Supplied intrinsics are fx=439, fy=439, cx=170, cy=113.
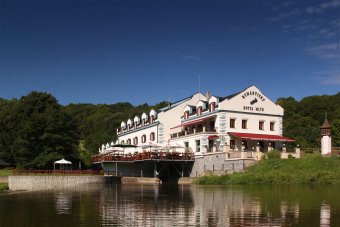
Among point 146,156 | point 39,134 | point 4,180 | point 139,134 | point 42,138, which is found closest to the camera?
point 4,180

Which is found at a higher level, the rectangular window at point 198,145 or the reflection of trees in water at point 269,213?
the rectangular window at point 198,145

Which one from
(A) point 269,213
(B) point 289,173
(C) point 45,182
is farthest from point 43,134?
(A) point 269,213

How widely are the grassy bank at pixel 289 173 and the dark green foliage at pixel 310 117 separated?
33.6 metres

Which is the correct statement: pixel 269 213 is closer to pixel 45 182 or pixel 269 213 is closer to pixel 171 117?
pixel 45 182

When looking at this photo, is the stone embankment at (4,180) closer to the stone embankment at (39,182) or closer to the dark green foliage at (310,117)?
the stone embankment at (39,182)

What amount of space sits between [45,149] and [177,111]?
56.9 feet

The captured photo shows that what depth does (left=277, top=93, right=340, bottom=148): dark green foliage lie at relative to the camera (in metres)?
74.4

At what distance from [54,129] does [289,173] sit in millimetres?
30257

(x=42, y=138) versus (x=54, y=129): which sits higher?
(x=54, y=129)

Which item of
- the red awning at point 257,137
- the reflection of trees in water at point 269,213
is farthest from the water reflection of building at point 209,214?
the red awning at point 257,137

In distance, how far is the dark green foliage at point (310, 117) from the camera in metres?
74.4

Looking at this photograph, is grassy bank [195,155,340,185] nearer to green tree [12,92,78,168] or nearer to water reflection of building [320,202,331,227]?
water reflection of building [320,202,331,227]

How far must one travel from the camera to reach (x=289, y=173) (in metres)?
35.3

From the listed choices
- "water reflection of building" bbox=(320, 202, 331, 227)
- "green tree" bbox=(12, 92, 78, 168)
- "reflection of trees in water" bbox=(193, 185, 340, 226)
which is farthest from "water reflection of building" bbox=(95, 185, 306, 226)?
"green tree" bbox=(12, 92, 78, 168)
